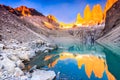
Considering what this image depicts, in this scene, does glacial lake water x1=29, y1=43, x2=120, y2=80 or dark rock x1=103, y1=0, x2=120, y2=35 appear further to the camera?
dark rock x1=103, y1=0, x2=120, y2=35

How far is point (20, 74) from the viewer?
73.5 ft

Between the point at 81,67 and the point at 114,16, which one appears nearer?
the point at 81,67

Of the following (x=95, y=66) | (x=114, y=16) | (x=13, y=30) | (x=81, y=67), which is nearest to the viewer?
(x=81, y=67)

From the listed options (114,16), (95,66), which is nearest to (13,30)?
(95,66)

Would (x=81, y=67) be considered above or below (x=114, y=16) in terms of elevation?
below

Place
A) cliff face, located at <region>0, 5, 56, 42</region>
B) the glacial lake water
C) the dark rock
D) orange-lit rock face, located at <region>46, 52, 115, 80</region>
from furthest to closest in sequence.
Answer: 1. the dark rock
2. cliff face, located at <region>0, 5, 56, 42</region>
3. orange-lit rock face, located at <region>46, 52, 115, 80</region>
4. the glacial lake water

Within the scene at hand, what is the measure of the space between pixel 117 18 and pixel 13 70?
91.3 m

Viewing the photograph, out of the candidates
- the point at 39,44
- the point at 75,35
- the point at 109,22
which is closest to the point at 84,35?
the point at 75,35

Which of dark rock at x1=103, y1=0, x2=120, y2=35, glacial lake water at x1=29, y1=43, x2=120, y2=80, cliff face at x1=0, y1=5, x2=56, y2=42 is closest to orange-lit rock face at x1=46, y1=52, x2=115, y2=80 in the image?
glacial lake water at x1=29, y1=43, x2=120, y2=80

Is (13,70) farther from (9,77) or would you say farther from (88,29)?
(88,29)

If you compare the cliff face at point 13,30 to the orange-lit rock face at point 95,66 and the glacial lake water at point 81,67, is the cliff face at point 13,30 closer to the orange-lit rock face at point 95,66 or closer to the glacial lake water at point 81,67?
the glacial lake water at point 81,67

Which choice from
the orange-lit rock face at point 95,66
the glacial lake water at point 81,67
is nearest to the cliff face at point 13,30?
the glacial lake water at point 81,67

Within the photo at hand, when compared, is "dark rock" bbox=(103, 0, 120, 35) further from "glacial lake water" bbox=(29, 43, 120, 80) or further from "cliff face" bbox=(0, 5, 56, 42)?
"glacial lake water" bbox=(29, 43, 120, 80)

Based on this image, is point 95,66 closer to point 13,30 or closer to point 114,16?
point 13,30
